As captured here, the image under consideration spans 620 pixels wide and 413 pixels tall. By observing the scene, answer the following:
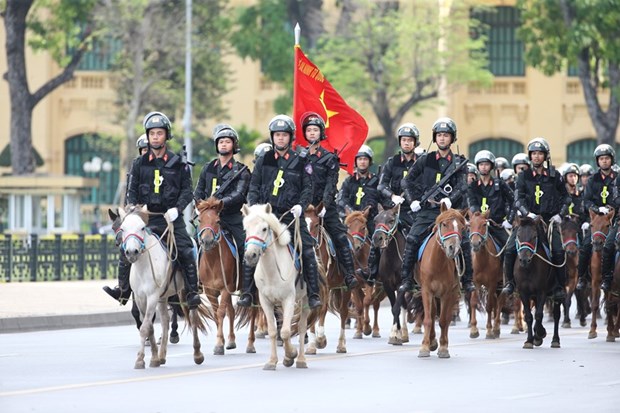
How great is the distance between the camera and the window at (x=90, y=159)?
232 ft

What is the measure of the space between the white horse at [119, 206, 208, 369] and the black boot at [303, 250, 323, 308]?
4.46 ft

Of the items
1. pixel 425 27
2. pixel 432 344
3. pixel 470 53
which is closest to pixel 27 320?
pixel 432 344

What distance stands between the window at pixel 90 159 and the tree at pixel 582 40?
2401 centimetres

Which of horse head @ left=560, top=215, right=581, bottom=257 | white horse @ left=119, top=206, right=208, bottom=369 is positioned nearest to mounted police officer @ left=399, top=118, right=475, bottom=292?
white horse @ left=119, top=206, right=208, bottom=369

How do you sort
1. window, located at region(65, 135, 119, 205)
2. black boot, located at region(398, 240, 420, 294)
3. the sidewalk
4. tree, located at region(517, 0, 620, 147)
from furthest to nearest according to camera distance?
1. window, located at region(65, 135, 119, 205)
2. tree, located at region(517, 0, 620, 147)
3. the sidewalk
4. black boot, located at region(398, 240, 420, 294)

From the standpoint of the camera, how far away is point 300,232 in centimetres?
1859

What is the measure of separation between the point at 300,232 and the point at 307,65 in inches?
305

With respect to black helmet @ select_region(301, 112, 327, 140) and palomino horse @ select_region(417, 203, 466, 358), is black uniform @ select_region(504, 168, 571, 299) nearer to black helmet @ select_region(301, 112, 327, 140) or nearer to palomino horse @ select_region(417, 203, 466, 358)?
palomino horse @ select_region(417, 203, 466, 358)

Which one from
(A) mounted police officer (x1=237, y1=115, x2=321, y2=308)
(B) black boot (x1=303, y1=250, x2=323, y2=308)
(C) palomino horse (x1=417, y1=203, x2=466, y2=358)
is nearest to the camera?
(B) black boot (x1=303, y1=250, x2=323, y2=308)

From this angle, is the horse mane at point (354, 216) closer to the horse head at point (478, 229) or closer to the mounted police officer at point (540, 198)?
the horse head at point (478, 229)

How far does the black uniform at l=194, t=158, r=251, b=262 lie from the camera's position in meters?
21.0

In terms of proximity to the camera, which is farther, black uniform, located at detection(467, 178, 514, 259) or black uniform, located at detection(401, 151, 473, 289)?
black uniform, located at detection(467, 178, 514, 259)

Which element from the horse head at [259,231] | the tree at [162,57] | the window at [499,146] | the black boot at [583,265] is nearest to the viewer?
the horse head at [259,231]

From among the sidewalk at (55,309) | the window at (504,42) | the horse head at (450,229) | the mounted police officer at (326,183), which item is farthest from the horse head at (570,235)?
the window at (504,42)
